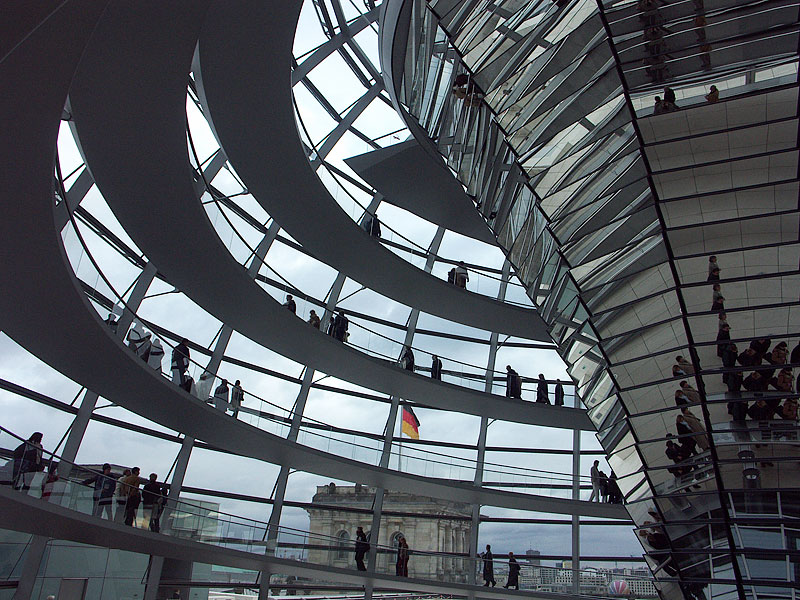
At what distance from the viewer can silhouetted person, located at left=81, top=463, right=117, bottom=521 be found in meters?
16.4

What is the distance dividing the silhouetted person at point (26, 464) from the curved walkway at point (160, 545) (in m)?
0.29

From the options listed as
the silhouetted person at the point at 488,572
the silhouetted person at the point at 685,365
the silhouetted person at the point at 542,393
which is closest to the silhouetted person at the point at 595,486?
the silhouetted person at the point at 542,393

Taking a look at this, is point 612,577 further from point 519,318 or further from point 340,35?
point 340,35

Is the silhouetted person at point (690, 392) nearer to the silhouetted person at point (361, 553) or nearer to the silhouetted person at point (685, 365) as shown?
the silhouetted person at point (685, 365)

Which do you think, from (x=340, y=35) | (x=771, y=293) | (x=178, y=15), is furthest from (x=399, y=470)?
(x=178, y=15)

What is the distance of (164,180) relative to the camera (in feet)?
52.8

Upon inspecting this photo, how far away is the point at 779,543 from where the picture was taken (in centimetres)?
1270

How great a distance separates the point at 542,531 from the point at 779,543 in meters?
20.4

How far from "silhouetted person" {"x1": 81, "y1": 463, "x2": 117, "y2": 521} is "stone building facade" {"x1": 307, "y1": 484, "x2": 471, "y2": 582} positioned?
10.9m

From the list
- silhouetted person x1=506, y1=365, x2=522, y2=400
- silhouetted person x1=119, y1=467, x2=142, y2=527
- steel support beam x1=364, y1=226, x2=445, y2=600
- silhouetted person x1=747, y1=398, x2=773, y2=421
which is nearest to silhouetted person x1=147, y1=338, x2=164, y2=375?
silhouetted person x1=119, y1=467, x2=142, y2=527

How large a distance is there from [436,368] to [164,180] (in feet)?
55.5

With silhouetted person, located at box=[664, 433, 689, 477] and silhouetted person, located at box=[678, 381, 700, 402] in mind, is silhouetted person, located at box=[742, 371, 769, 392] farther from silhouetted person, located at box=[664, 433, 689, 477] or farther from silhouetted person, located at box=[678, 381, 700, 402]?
silhouetted person, located at box=[664, 433, 689, 477]

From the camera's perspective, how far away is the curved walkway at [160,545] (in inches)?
583

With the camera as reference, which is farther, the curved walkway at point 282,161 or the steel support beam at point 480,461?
the steel support beam at point 480,461
